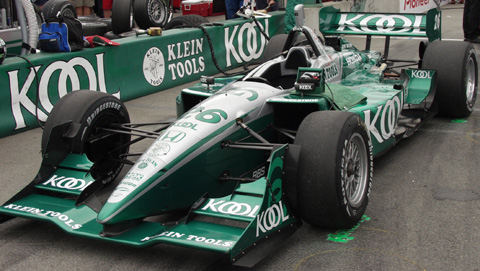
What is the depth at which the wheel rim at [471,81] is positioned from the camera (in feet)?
24.1

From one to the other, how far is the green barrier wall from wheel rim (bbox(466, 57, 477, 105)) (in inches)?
175

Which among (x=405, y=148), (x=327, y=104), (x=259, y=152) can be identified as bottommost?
(x=405, y=148)

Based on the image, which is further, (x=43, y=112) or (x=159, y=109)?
(x=159, y=109)

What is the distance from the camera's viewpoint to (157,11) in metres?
11.1

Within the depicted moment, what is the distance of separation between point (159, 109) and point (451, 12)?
14.2 meters

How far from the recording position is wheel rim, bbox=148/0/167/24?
10807mm

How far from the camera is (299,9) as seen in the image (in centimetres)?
663

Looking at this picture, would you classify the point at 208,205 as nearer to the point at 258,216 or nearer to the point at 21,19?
the point at 258,216

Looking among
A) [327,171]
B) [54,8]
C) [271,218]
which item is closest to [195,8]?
[54,8]

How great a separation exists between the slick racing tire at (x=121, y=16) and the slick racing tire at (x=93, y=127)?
16.5 ft

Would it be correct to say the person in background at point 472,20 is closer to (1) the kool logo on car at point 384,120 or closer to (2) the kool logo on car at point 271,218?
(1) the kool logo on car at point 384,120

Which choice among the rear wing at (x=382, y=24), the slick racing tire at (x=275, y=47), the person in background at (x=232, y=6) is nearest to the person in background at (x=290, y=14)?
the person in background at (x=232, y=6)

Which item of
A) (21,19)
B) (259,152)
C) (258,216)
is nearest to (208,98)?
(259,152)

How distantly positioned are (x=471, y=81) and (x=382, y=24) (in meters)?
1.34
